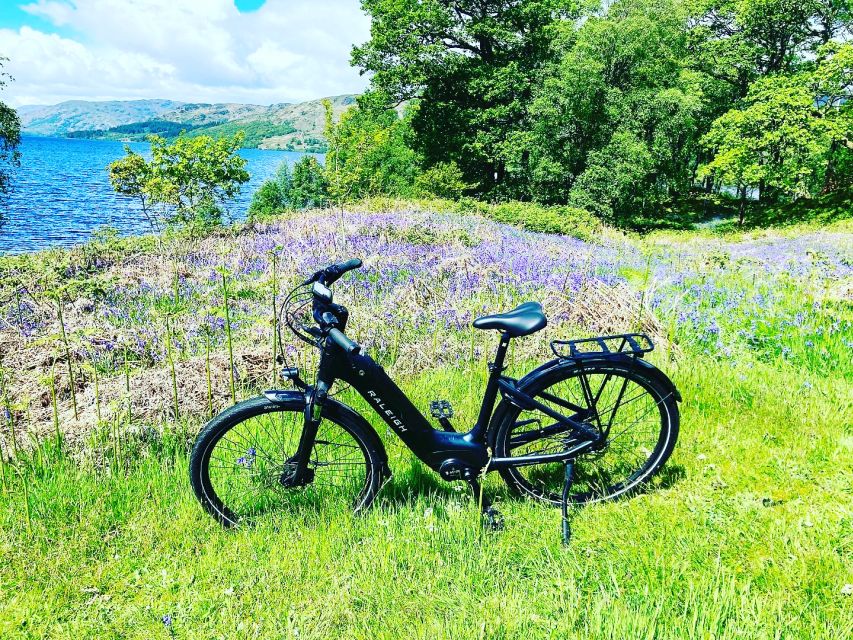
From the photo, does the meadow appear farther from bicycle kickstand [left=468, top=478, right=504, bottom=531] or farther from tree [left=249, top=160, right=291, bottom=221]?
tree [left=249, top=160, right=291, bottom=221]

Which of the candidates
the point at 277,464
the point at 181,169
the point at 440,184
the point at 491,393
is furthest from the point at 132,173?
the point at 491,393

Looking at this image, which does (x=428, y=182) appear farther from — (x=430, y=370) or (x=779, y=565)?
(x=779, y=565)

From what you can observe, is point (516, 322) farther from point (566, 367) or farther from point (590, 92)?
point (590, 92)

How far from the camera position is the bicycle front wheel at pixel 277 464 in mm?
2762

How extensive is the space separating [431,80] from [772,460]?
95.7 ft

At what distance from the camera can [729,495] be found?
9.86 ft

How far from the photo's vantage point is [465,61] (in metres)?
28.1

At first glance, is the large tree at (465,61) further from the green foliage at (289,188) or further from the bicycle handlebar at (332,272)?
the bicycle handlebar at (332,272)

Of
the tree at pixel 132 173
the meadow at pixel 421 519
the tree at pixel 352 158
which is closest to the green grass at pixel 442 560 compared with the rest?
the meadow at pixel 421 519

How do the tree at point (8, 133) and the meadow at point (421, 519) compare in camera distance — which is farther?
the tree at point (8, 133)

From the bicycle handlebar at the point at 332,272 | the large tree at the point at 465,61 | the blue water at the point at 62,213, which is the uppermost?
the large tree at the point at 465,61

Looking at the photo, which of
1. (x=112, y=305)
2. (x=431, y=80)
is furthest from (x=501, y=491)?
(x=431, y=80)

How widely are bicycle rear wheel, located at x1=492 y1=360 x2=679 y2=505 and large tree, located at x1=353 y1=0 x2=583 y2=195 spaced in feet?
87.8

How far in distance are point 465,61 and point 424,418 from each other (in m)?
29.5
